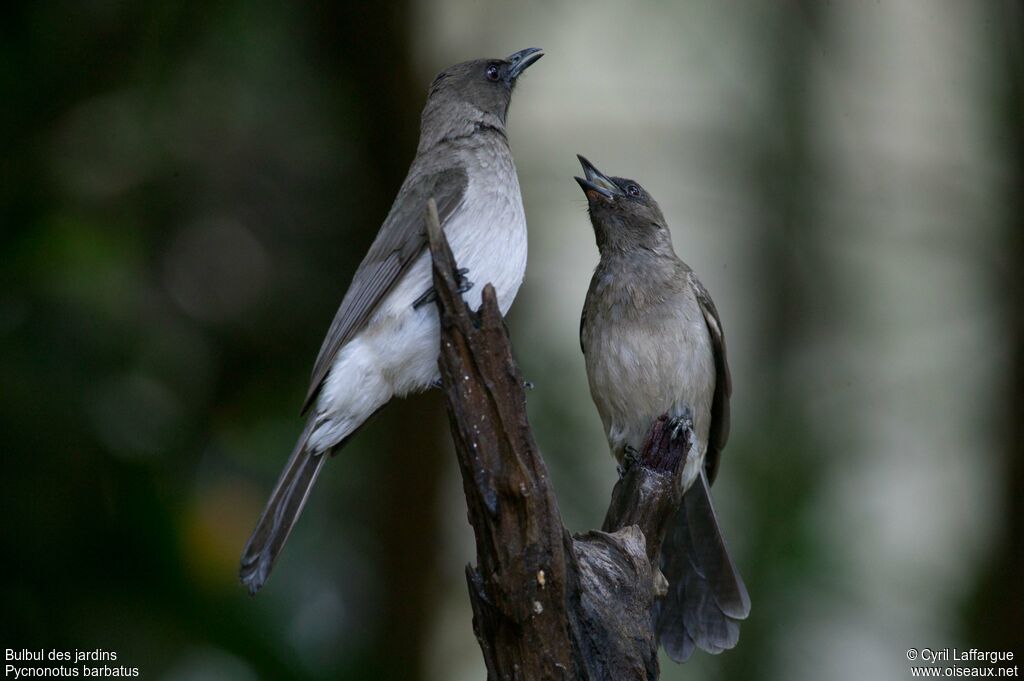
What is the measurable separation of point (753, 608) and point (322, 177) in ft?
11.9

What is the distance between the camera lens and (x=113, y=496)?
223 inches

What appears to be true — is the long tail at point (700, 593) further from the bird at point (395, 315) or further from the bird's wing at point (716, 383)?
the bird at point (395, 315)

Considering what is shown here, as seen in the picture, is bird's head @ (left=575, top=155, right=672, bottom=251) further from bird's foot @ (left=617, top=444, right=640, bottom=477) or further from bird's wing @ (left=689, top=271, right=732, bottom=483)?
bird's foot @ (left=617, top=444, right=640, bottom=477)

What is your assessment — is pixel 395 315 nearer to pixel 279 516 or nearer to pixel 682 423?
pixel 279 516

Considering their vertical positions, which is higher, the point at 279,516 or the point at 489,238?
the point at 489,238

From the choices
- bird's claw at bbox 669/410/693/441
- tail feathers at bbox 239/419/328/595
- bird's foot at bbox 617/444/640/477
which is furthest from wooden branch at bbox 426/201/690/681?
bird's foot at bbox 617/444/640/477

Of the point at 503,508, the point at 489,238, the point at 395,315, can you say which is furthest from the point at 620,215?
the point at 503,508

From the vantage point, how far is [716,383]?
213 inches

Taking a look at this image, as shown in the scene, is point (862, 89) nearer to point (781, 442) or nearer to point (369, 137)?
point (781, 442)

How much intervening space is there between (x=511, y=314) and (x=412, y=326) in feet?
9.07

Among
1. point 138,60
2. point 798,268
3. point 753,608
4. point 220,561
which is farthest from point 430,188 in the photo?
point 798,268

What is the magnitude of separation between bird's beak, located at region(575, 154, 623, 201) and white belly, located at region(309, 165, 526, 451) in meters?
1.09

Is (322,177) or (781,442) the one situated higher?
(322,177)

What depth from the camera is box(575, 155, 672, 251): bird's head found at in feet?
17.7
